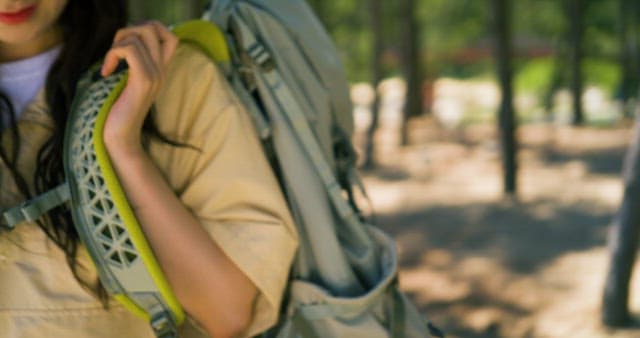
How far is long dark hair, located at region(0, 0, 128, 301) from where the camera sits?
140 cm

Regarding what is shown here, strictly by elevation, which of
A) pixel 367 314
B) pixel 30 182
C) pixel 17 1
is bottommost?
pixel 367 314

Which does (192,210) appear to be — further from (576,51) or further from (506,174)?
(576,51)

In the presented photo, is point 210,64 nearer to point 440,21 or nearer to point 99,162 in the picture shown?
point 99,162

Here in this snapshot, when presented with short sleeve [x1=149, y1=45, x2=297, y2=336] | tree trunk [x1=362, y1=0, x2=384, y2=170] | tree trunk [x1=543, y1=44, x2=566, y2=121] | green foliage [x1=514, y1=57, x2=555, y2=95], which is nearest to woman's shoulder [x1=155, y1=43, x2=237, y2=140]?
short sleeve [x1=149, y1=45, x2=297, y2=336]

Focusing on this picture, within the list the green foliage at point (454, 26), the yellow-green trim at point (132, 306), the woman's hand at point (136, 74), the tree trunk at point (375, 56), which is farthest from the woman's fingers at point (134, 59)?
the green foliage at point (454, 26)

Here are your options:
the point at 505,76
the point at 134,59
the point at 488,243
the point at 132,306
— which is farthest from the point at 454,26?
the point at 132,306

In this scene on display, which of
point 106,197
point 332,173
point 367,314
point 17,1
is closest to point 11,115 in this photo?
point 17,1

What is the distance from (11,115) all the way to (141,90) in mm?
311

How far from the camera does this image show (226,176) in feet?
4.73

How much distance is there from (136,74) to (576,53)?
47.2 feet

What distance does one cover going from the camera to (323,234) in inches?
60.7

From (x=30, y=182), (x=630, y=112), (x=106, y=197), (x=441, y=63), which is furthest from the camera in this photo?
(x=441, y=63)

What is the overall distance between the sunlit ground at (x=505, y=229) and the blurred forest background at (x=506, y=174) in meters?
0.02

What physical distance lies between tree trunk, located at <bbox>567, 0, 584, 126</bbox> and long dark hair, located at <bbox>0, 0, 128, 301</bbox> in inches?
533
